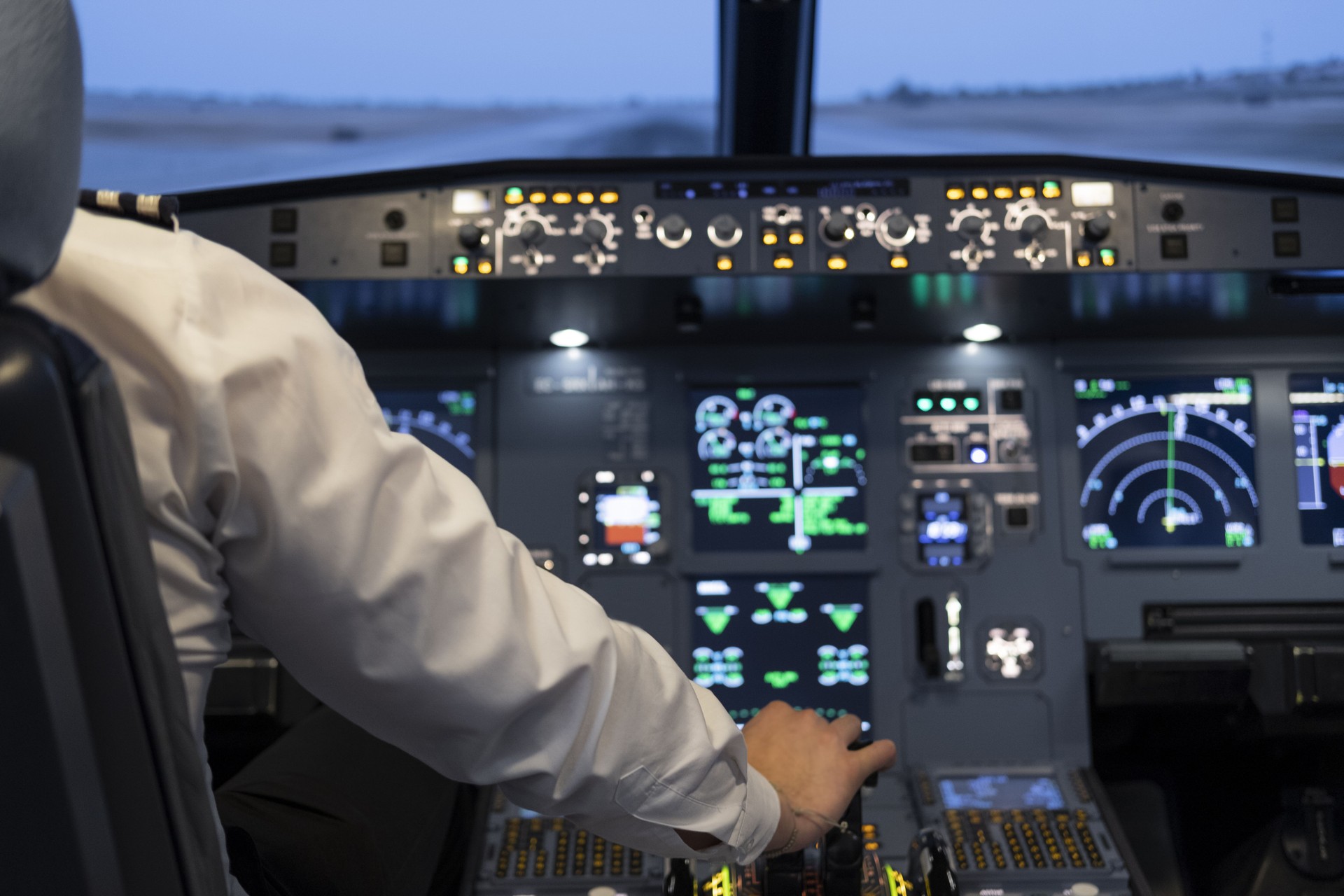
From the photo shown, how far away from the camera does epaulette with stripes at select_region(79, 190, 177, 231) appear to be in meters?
0.69

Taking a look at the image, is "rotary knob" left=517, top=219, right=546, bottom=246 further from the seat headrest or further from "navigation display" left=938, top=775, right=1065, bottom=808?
the seat headrest

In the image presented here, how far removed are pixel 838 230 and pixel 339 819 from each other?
4.64 ft

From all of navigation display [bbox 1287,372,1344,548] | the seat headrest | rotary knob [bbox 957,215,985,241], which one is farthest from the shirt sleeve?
navigation display [bbox 1287,372,1344,548]

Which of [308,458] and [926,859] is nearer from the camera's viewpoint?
[308,458]

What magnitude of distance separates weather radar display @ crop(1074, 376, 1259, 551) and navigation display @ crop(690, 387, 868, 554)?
1.82 ft

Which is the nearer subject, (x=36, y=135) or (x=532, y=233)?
(x=36, y=135)

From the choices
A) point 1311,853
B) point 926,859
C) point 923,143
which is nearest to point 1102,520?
point 1311,853

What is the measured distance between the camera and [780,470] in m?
2.58

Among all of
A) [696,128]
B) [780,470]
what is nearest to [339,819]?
[780,470]

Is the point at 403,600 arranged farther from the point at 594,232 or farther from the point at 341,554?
Result: the point at 594,232

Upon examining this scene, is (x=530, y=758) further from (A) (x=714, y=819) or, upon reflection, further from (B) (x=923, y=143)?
(B) (x=923, y=143)

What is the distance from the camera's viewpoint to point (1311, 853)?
7.89 feet

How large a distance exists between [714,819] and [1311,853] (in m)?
2.16

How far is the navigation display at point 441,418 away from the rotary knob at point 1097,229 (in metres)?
1.42
